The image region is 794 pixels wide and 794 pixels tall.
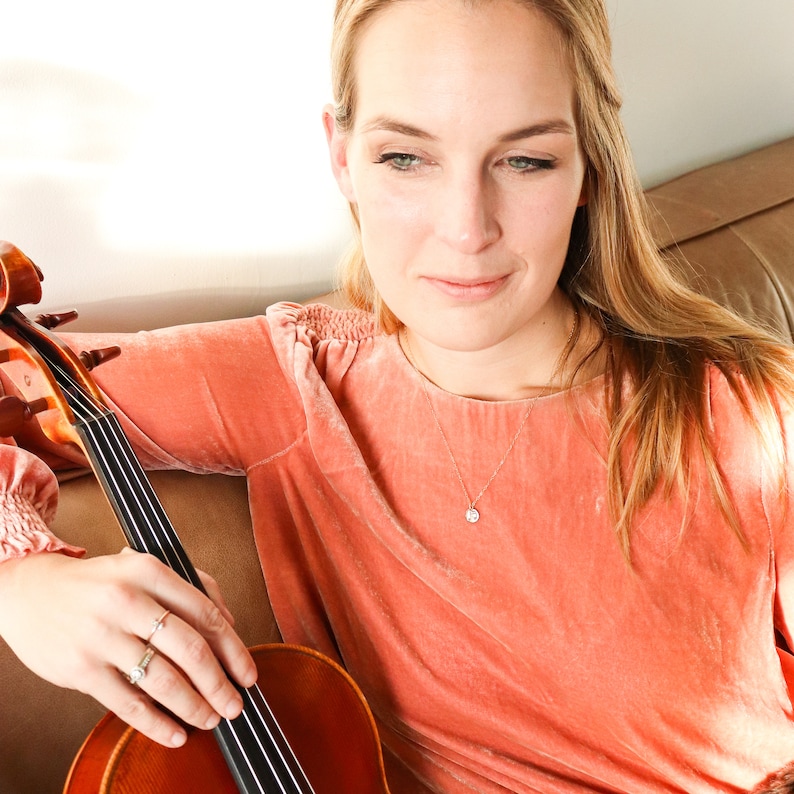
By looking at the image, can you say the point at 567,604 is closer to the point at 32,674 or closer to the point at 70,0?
the point at 32,674

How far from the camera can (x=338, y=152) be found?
109cm

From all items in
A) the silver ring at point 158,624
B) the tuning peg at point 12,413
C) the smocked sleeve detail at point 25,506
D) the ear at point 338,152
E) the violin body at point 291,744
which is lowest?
the violin body at point 291,744

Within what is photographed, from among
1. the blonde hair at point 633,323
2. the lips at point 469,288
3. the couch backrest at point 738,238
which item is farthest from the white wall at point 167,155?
the lips at point 469,288

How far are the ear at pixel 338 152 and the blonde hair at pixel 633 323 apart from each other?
3cm

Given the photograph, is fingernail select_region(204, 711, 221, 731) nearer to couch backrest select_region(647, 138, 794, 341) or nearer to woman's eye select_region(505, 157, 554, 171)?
woman's eye select_region(505, 157, 554, 171)

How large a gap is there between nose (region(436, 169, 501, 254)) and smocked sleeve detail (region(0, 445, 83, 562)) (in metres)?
0.51

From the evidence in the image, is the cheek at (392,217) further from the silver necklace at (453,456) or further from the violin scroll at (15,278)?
the violin scroll at (15,278)

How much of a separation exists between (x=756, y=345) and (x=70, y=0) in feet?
3.15

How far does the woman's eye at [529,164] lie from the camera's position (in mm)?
944

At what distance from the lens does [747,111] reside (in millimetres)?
1947

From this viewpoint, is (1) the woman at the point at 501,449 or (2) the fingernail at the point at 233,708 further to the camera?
(1) the woman at the point at 501,449

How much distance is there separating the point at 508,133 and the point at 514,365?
342mm

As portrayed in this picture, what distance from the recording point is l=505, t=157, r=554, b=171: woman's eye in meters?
0.94

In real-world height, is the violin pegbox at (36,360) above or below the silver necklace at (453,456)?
above
